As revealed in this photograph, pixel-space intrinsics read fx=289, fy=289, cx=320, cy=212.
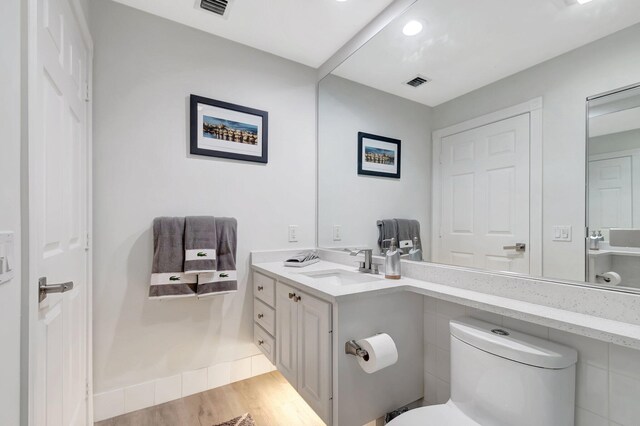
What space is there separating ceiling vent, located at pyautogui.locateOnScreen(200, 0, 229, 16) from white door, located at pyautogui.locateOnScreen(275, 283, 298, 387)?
1685mm

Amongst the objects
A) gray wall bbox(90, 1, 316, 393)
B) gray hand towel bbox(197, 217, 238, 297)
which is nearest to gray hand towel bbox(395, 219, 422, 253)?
gray wall bbox(90, 1, 316, 393)

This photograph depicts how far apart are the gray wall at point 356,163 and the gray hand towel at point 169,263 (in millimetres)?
1037

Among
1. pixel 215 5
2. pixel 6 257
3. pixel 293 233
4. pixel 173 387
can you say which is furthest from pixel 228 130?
pixel 173 387

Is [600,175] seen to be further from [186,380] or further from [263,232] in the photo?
[186,380]

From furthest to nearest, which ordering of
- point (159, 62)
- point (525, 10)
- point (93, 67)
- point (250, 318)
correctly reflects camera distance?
point (250, 318), point (159, 62), point (93, 67), point (525, 10)

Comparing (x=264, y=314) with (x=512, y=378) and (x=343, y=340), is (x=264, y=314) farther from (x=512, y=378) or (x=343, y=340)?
(x=512, y=378)

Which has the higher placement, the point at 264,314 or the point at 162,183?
the point at 162,183

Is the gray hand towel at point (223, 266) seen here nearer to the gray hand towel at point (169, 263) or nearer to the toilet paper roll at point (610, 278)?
the gray hand towel at point (169, 263)

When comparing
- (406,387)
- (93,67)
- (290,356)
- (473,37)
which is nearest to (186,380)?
(290,356)

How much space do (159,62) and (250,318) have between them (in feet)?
5.88

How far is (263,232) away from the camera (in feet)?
7.00

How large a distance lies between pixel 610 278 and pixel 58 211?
79.7 inches

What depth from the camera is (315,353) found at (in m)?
1.33

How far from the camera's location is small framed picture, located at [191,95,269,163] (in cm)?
190
